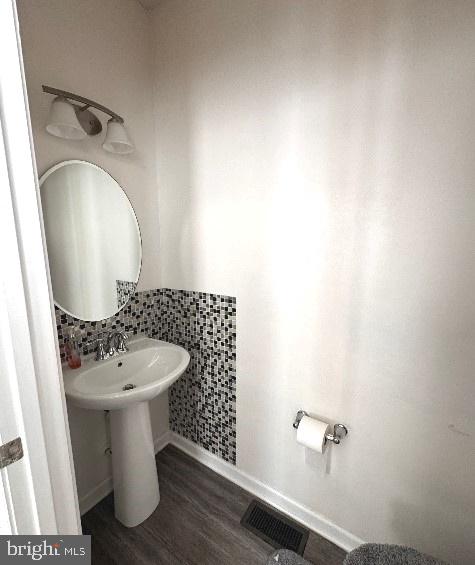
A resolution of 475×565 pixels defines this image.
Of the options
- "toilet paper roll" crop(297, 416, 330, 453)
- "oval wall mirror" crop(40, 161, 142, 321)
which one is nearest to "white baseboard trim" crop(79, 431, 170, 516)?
"oval wall mirror" crop(40, 161, 142, 321)

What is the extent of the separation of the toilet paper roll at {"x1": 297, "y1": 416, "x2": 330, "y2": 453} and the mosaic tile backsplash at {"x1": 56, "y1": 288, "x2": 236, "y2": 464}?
456 mm

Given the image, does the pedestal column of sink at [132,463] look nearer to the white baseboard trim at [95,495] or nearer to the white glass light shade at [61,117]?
the white baseboard trim at [95,495]

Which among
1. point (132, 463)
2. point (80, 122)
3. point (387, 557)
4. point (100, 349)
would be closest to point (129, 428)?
point (132, 463)

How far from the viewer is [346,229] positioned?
1059 mm

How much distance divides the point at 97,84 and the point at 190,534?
7.48ft

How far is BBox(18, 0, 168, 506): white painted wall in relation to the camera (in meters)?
1.10

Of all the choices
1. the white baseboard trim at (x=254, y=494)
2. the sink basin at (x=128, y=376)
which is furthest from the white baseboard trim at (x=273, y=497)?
the sink basin at (x=128, y=376)

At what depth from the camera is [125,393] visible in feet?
3.52

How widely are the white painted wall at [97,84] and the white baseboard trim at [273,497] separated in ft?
1.71

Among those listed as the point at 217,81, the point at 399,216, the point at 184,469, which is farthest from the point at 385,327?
the point at 184,469

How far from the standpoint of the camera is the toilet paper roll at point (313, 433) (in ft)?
3.76

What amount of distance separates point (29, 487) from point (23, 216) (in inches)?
23.4

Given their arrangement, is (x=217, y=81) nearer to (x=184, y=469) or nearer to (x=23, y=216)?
(x=23, y=216)

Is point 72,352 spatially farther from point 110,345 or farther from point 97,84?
point 97,84
